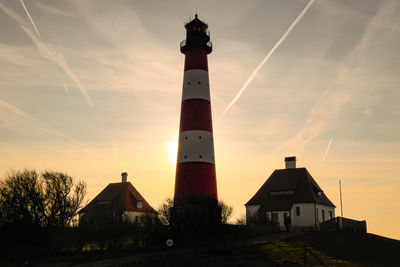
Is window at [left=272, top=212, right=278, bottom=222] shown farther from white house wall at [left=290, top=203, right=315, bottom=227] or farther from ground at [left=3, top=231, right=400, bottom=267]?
ground at [left=3, top=231, right=400, bottom=267]

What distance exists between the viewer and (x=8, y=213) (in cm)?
3534

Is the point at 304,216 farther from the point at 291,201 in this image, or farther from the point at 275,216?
the point at 275,216

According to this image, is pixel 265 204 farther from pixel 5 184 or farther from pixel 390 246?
pixel 5 184

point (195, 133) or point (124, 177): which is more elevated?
point (195, 133)

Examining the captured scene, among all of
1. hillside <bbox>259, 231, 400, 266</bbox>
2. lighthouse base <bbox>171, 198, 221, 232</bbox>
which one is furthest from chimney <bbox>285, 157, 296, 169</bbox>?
lighthouse base <bbox>171, 198, 221, 232</bbox>

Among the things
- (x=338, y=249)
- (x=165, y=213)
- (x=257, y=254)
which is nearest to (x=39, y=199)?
(x=165, y=213)

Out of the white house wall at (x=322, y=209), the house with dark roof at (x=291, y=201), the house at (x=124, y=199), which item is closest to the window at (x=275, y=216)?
the house with dark roof at (x=291, y=201)

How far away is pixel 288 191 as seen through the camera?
5606cm

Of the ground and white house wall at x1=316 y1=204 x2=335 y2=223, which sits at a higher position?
white house wall at x1=316 y1=204 x2=335 y2=223

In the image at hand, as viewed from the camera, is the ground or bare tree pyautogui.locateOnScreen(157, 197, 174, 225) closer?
the ground

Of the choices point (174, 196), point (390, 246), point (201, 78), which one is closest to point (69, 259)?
point (174, 196)

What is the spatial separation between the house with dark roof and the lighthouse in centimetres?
1274

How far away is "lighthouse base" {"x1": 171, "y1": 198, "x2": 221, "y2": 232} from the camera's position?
37.4 meters

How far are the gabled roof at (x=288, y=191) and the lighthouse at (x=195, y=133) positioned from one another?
1381cm
